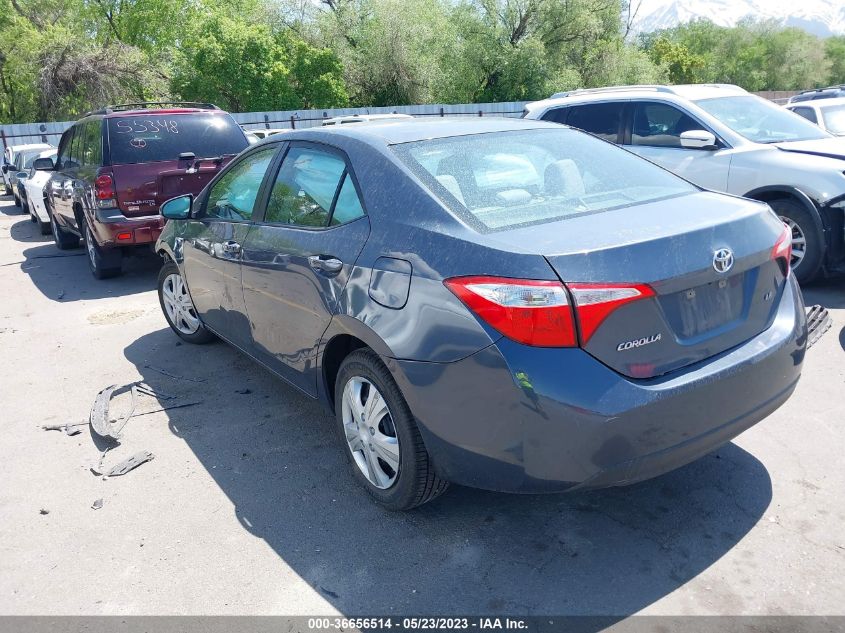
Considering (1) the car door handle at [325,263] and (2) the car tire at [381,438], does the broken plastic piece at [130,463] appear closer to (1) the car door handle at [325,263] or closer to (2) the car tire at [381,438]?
(2) the car tire at [381,438]

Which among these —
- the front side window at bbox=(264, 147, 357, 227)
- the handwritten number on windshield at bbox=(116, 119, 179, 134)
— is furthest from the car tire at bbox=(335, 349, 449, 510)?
the handwritten number on windshield at bbox=(116, 119, 179, 134)

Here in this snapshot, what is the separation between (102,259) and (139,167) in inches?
50.9

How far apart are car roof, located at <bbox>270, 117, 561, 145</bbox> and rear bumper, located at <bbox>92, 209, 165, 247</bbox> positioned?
4536mm

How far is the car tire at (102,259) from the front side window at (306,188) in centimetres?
520

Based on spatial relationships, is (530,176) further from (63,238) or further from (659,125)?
(63,238)

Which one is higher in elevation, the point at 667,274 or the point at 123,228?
the point at 667,274

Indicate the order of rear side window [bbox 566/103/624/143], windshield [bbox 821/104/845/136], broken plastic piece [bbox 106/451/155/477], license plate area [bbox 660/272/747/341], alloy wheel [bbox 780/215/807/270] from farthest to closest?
windshield [bbox 821/104/845/136], rear side window [bbox 566/103/624/143], alloy wheel [bbox 780/215/807/270], broken plastic piece [bbox 106/451/155/477], license plate area [bbox 660/272/747/341]

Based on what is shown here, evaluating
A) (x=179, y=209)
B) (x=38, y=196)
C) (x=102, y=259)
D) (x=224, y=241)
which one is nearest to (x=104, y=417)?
(x=224, y=241)

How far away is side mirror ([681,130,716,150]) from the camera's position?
22.7 ft

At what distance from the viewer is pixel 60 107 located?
105 ft

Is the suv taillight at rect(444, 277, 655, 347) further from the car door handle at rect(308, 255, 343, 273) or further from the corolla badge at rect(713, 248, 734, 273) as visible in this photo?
the car door handle at rect(308, 255, 343, 273)

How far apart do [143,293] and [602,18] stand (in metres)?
37.2

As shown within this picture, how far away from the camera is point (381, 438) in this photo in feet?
10.6

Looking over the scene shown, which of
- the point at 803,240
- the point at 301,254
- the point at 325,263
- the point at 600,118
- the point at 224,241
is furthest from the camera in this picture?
the point at 600,118
